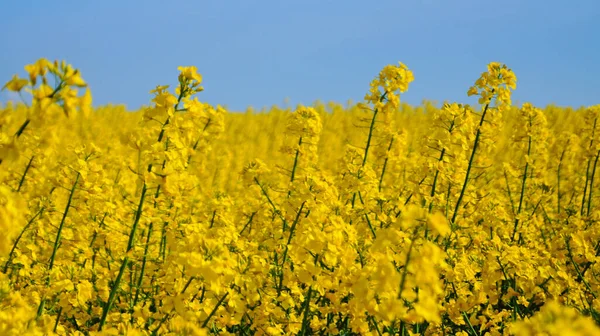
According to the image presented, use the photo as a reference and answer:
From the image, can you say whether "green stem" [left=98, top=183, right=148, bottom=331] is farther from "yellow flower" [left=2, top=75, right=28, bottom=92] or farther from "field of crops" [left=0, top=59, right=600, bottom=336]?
"yellow flower" [left=2, top=75, right=28, bottom=92]

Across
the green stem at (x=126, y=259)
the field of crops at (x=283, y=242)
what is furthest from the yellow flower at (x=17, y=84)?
the green stem at (x=126, y=259)

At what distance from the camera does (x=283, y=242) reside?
416 centimetres

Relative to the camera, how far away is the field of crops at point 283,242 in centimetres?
256

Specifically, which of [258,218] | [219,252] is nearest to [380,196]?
[258,218]

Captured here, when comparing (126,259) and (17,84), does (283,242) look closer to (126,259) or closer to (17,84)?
(126,259)

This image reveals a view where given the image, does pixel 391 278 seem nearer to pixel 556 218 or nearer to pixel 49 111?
pixel 49 111

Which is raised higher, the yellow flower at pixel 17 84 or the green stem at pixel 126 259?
the yellow flower at pixel 17 84

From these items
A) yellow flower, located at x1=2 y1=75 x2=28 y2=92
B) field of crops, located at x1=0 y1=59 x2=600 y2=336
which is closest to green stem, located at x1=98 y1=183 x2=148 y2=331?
field of crops, located at x1=0 y1=59 x2=600 y2=336

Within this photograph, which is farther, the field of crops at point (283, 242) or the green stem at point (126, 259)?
the green stem at point (126, 259)

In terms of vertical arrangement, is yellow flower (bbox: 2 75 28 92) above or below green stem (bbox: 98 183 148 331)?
above

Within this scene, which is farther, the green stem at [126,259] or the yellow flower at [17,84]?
the green stem at [126,259]

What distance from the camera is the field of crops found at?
2.56 m

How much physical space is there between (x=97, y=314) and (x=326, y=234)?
217 centimetres

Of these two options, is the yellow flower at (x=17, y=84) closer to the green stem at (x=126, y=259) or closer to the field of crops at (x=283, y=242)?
the field of crops at (x=283, y=242)
